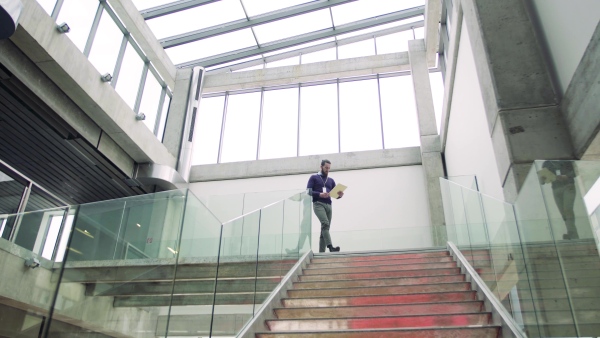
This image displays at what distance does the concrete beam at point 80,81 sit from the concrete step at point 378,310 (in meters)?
6.83

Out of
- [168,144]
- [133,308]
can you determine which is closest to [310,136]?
[168,144]

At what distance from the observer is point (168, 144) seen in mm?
14273

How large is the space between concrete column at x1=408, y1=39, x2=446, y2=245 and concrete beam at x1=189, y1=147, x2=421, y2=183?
58cm

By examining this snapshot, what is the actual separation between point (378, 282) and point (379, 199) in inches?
274

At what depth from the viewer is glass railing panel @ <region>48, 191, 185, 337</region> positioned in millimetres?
3822

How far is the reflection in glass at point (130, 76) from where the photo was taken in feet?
41.5

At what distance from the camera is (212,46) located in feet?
51.0

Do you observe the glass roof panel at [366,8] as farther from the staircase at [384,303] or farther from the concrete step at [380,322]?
the concrete step at [380,322]

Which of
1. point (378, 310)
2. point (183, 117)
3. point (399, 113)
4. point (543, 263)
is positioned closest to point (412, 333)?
point (378, 310)

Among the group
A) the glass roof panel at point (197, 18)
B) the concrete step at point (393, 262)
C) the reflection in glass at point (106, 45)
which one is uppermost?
the glass roof panel at point (197, 18)

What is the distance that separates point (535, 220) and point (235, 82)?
43.6ft

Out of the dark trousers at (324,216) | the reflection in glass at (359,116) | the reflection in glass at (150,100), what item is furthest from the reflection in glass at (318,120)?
the dark trousers at (324,216)

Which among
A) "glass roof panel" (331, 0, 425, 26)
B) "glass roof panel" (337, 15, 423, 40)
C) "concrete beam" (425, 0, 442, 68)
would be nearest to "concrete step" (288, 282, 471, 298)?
"concrete beam" (425, 0, 442, 68)

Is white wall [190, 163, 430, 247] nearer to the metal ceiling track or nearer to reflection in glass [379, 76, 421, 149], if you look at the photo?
reflection in glass [379, 76, 421, 149]
